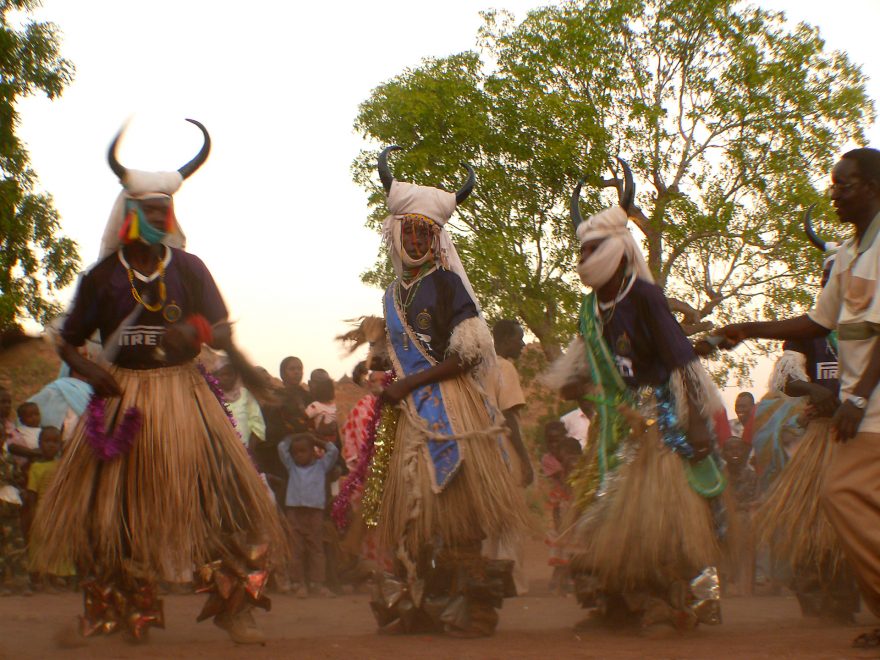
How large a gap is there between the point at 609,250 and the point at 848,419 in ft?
5.51

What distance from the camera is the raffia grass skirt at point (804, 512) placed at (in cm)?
615

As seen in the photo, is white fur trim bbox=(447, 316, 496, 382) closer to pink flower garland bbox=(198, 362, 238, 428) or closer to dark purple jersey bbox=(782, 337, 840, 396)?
pink flower garland bbox=(198, 362, 238, 428)

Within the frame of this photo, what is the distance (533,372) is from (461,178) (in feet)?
13.1

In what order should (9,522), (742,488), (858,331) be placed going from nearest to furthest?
(858,331) < (9,522) < (742,488)

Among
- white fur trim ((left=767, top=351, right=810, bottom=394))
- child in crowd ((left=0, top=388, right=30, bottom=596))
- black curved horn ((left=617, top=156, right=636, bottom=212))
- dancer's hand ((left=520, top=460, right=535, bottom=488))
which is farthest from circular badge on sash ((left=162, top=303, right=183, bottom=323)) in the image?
child in crowd ((left=0, top=388, right=30, bottom=596))

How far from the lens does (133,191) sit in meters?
5.75

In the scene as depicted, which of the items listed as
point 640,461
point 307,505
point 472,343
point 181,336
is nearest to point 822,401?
point 640,461

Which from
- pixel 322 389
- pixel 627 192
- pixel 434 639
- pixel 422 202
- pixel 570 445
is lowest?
pixel 434 639

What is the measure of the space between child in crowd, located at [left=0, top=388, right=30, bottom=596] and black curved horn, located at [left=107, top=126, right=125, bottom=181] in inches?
171

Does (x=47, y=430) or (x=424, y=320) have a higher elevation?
(x=47, y=430)

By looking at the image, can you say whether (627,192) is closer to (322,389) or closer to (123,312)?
(123,312)

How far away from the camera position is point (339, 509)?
658 centimetres

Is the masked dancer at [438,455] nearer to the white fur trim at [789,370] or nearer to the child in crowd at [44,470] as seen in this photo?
the white fur trim at [789,370]

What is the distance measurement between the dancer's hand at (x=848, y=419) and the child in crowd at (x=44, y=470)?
20.9 ft
